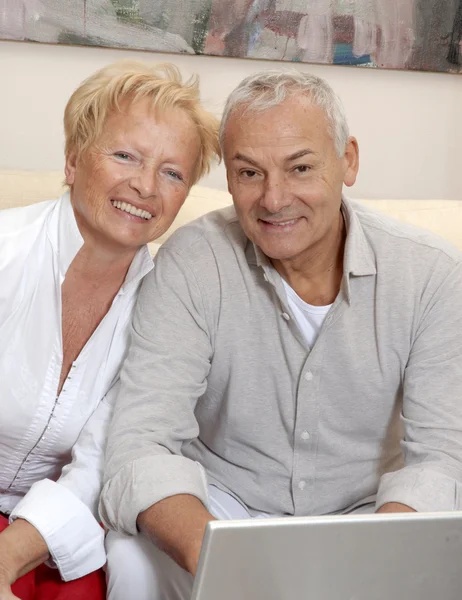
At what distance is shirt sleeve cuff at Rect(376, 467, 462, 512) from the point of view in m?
1.38

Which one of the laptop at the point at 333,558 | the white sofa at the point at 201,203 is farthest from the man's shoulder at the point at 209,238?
the laptop at the point at 333,558

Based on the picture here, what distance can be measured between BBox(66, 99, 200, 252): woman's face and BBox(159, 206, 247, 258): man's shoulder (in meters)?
0.06

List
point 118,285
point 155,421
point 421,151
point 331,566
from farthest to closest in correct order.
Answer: point 421,151 < point 118,285 < point 155,421 < point 331,566

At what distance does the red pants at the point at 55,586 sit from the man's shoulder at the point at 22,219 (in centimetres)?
53

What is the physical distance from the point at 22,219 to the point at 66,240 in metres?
0.10

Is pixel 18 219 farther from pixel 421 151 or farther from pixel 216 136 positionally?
pixel 421 151

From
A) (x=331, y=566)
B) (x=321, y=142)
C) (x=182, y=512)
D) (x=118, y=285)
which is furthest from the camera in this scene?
(x=118, y=285)

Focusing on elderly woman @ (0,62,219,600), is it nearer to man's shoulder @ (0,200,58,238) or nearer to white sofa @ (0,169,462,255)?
man's shoulder @ (0,200,58,238)

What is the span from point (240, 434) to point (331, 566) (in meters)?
0.84

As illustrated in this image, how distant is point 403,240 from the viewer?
166cm

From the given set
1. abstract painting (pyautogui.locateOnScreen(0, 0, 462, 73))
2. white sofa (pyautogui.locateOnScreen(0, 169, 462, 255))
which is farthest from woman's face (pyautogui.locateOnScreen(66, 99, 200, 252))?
abstract painting (pyautogui.locateOnScreen(0, 0, 462, 73))

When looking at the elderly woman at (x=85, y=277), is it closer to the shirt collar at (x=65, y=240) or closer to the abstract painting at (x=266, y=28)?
the shirt collar at (x=65, y=240)

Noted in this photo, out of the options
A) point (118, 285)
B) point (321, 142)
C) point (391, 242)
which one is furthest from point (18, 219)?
point (391, 242)

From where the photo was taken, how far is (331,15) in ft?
9.23
